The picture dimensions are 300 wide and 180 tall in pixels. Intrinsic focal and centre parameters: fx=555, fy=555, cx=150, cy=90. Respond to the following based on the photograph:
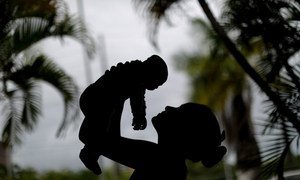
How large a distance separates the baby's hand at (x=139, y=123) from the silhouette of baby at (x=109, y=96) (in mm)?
13

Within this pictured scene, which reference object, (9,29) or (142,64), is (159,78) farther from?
(9,29)

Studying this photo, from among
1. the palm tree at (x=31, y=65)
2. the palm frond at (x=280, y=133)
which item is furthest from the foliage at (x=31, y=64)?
the palm frond at (x=280, y=133)

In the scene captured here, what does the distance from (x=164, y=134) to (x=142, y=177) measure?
20 centimetres

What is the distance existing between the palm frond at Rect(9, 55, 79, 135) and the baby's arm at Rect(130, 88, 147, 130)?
498cm

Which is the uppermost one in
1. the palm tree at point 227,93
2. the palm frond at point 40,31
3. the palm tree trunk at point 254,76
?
the palm frond at point 40,31

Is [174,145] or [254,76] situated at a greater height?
[174,145]

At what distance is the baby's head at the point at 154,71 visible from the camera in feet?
7.77

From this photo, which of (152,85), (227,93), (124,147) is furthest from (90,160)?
(227,93)

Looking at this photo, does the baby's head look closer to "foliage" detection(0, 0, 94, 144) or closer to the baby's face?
the baby's face

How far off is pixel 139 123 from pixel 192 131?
0.78 feet

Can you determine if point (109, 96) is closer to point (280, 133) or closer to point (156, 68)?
point (156, 68)

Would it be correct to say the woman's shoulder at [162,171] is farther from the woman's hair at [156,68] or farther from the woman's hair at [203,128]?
the woman's hair at [156,68]

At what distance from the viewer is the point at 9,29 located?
18.2 ft

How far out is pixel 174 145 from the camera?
7.68 feet
